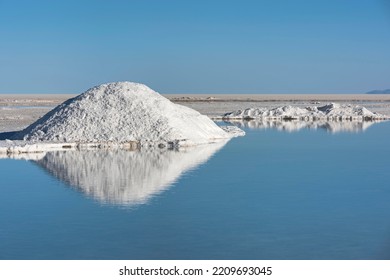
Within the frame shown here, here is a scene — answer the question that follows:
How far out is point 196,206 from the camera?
27.4 feet

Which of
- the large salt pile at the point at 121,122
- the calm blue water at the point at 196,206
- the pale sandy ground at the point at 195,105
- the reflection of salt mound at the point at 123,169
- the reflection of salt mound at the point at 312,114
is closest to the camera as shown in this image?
the calm blue water at the point at 196,206

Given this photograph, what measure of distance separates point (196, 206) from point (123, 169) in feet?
12.6

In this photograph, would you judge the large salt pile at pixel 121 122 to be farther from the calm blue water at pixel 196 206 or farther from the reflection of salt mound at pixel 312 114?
the reflection of salt mound at pixel 312 114

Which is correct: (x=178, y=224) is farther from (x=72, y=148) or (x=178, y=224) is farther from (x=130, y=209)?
(x=72, y=148)

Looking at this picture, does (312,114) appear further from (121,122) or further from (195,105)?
(195,105)

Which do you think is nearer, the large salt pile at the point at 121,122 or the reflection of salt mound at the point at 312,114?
the large salt pile at the point at 121,122

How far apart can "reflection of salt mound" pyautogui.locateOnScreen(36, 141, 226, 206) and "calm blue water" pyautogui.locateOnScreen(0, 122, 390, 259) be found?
2 cm

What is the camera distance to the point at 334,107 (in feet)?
104

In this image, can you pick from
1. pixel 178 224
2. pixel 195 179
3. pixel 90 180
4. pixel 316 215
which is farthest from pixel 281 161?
pixel 178 224

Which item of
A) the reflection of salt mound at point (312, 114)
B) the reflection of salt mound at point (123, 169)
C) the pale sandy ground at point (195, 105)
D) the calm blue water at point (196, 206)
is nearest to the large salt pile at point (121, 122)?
the reflection of salt mound at point (123, 169)

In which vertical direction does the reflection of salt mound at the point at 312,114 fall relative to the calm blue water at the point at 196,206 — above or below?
above

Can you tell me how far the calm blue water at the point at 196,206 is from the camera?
249 inches

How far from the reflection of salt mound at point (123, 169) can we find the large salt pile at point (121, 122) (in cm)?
118

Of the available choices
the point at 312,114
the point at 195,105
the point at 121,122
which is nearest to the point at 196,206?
the point at 121,122
